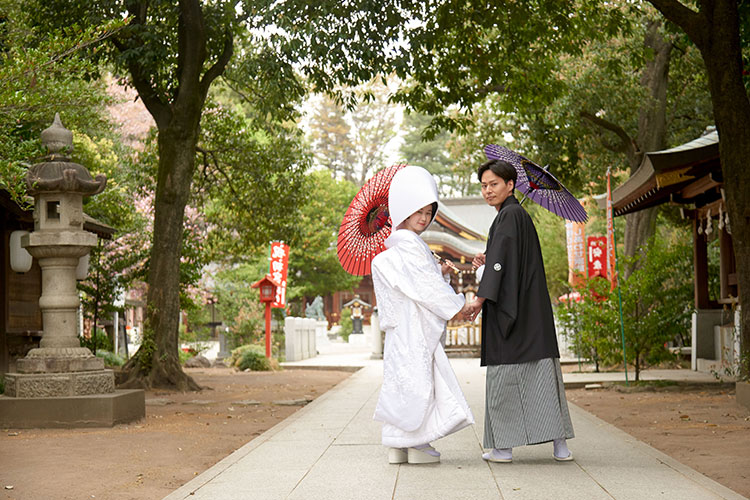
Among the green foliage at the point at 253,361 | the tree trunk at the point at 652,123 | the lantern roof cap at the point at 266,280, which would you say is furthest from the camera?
the lantern roof cap at the point at 266,280

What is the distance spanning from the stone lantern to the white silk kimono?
4.44 metres

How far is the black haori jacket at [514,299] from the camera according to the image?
584 centimetres

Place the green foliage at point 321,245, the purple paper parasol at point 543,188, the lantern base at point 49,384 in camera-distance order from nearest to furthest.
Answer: the purple paper parasol at point 543,188
the lantern base at point 49,384
the green foliage at point 321,245

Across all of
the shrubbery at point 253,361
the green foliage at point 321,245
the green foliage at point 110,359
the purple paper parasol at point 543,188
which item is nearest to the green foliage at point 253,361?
the shrubbery at point 253,361

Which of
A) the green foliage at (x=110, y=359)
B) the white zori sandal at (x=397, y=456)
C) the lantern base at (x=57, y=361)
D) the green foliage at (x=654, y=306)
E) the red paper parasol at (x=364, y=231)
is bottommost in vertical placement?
the green foliage at (x=110, y=359)

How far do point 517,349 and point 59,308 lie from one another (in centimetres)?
570

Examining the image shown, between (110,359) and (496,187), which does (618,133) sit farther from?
(496,187)

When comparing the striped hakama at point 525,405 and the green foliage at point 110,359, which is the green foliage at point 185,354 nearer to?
the green foliage at point 110,359

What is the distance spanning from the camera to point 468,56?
547 inches

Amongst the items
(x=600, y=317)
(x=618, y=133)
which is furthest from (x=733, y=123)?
(x=618, y=133)

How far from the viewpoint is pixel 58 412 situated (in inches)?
359

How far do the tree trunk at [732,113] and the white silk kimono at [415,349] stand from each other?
18.7 ft

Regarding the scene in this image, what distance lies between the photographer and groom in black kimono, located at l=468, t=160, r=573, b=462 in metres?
5.80

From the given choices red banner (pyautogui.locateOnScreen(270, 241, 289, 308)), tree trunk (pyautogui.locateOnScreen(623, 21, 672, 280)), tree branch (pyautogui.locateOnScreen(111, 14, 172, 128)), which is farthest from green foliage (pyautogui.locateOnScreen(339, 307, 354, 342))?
Result: tree branch (pyautogui.locateOnScreen(111, 14, 172, 128))
